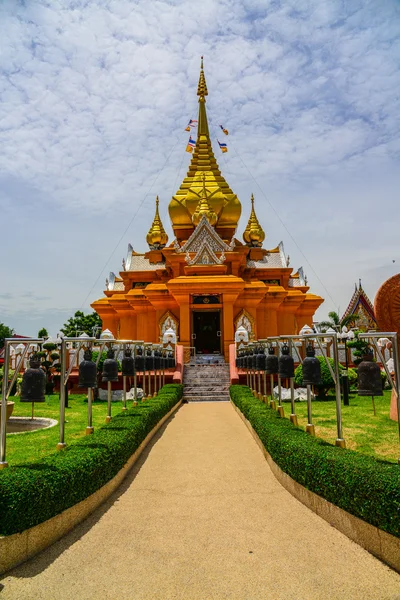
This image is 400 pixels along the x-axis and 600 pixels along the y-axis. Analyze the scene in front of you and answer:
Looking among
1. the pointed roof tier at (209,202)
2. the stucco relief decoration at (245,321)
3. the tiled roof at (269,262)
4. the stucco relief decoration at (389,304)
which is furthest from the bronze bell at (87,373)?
the pointed roof tier at (209,202)

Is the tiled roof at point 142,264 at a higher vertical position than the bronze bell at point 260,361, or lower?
higher

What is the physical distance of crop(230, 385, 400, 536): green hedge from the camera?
4312mm

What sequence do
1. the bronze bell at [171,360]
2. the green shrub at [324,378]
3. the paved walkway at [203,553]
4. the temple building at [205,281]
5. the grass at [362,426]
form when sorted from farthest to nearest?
the temple building at [205,281] → the bronze bell at [171,360] → the green shrub at [324,378] → the grass at [362,426] → the paved walkway at [203,553]

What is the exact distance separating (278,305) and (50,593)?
25318 mm

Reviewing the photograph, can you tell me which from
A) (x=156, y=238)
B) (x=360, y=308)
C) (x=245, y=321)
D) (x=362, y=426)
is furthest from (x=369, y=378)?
(x=360, y=308)

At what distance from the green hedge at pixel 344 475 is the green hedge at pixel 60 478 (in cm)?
258

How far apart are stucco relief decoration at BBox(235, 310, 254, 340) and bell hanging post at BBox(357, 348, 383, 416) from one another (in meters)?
19.9

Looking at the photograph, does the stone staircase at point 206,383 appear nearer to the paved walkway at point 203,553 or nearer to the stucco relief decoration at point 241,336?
the stucco relief decoration at point 241,336

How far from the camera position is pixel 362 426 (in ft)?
36.3

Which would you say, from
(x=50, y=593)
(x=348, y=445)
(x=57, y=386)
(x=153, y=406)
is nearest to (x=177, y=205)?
(x=57, y=386)

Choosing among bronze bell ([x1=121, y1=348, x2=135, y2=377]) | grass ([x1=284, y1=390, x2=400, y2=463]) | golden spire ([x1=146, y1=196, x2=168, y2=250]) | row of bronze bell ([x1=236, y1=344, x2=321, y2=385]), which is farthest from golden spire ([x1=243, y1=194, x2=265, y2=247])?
bronze bell ([x1=121, y1=348, x2=135, y2=377])

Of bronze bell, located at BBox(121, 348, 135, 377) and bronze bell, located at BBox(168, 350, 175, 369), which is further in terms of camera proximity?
bronze bell, located at BBox(168, 350, 175, 369)

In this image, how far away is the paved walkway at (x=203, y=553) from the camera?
13.0ft

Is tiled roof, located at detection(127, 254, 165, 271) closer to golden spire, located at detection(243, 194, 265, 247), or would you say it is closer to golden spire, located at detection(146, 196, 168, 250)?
golden spire, located at detection(146, 196, 168, 250)
